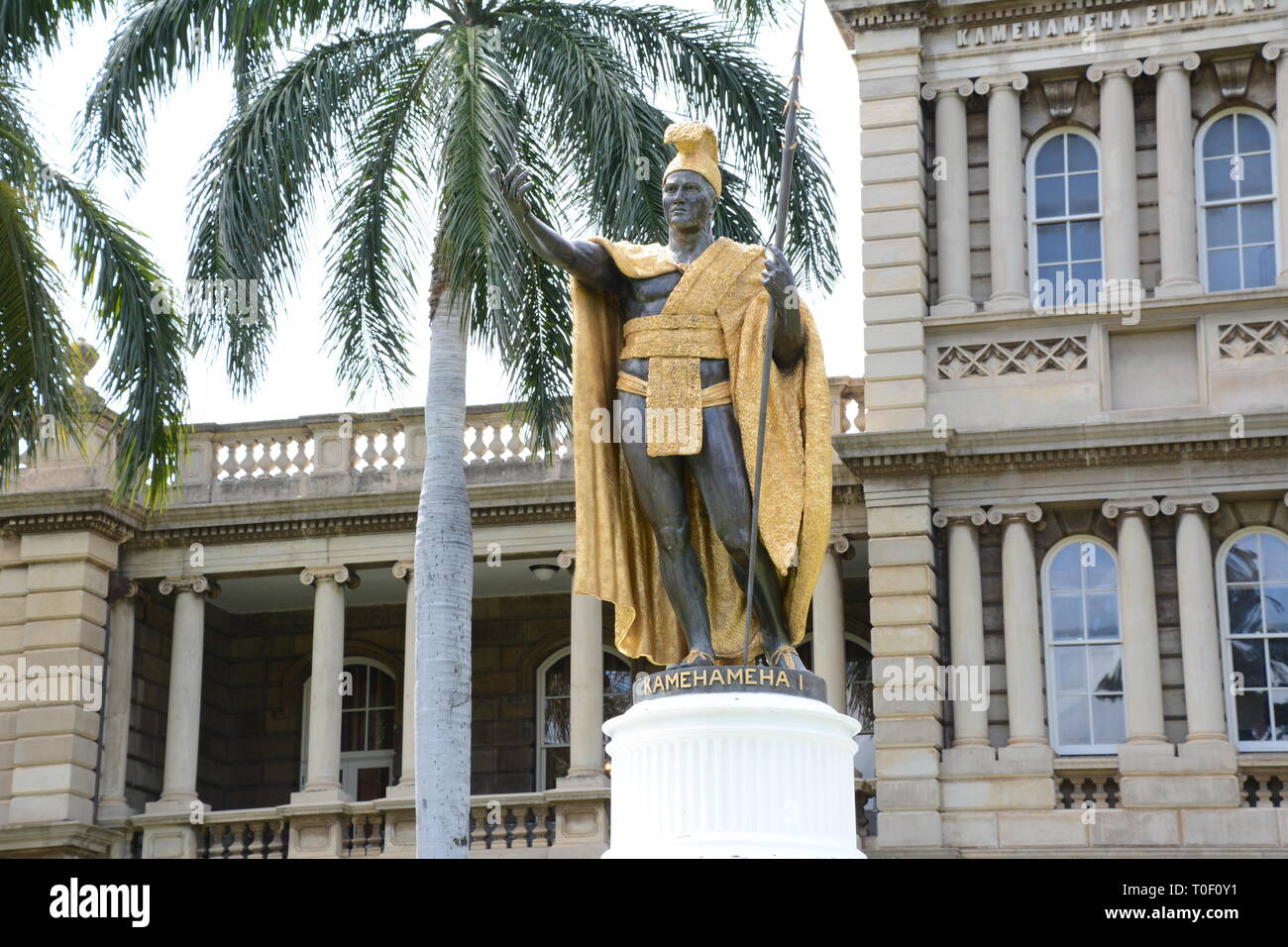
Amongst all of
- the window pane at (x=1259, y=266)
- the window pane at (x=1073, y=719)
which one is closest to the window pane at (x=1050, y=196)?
the window pane at (x=1259, y=266)

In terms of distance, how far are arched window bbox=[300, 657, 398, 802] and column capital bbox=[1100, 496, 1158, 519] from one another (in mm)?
11525

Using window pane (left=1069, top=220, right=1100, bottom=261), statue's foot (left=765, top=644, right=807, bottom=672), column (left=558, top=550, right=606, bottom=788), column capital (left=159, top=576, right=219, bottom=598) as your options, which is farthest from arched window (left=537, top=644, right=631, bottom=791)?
statue's foot (left=765, top=644, right=807, bottom=672)

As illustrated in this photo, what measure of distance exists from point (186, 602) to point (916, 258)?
10.5 m

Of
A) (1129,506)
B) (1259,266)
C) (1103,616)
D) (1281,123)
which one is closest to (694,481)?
(1129,506)

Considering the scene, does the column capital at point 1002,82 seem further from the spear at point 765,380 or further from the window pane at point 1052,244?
the spear at point 765,380

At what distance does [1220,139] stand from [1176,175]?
2.94 feet

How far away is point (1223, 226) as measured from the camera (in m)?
23.6

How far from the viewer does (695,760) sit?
8078mm

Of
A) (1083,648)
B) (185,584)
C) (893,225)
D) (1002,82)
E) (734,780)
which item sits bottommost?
(734,780)

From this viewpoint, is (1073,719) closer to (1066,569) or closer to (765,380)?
(1066,569)

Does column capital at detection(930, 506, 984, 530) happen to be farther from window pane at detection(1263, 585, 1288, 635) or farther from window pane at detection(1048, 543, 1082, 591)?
window pane at detection(1263, 585, 1288, 635)

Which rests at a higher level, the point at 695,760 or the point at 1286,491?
the point at 1286,491
